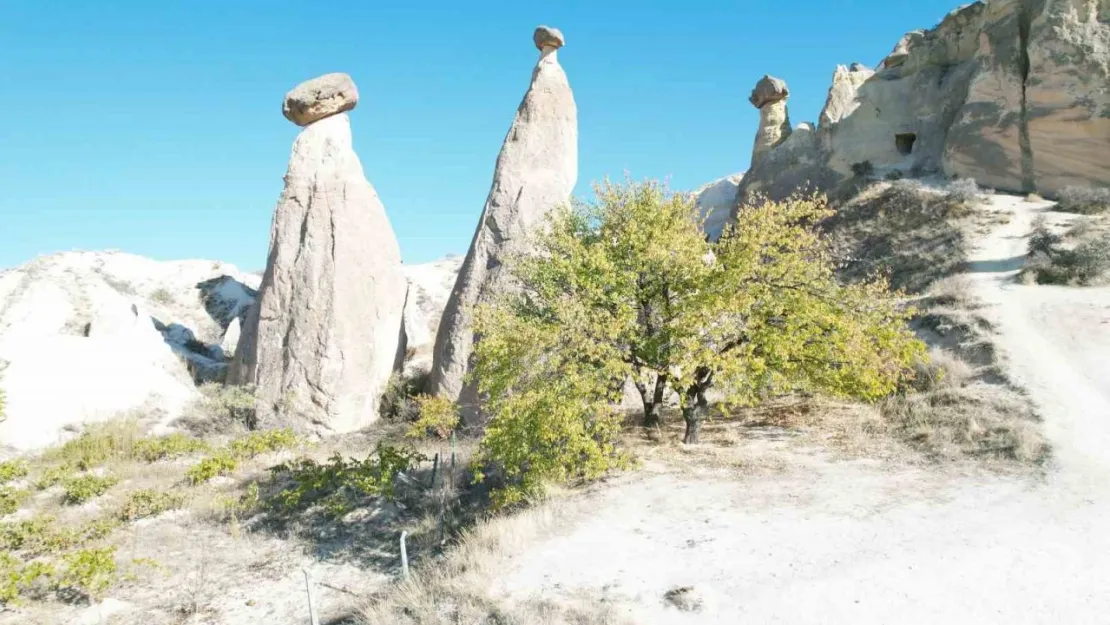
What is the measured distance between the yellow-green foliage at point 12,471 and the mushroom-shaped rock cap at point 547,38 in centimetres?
1477

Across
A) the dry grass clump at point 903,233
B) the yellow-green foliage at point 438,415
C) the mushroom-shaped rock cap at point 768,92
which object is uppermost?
the mushroom-shaped rock cap at point 768,92

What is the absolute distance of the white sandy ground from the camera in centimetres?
524

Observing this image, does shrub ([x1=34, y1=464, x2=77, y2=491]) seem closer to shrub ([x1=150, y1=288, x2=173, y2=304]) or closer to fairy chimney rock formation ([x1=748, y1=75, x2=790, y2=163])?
shrub ([x1=150, y1=288, x2=173, y2=304])

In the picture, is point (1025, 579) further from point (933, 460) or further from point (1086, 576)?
point (933, 460)

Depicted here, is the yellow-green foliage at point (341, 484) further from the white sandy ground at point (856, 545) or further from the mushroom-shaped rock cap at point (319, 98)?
the mushroom-shaped rock cap at point (319, 98)

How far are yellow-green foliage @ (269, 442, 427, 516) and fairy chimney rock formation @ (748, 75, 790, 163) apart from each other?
69.1 feet

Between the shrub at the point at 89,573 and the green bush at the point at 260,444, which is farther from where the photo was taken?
the green bush at the point at 260,444

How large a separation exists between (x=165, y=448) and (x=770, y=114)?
24313 millimetres

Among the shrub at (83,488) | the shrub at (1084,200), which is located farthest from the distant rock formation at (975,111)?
the shrub at (83,488)

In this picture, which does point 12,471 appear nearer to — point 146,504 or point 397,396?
point 146,504

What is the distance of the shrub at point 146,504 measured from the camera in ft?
32.1

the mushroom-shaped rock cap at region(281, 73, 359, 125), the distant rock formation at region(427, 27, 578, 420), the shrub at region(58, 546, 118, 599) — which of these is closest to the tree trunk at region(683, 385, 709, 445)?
the distant rock formation at region(427, 27, 578, 420)

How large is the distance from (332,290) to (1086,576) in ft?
47.3

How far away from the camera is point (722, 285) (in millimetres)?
9047
